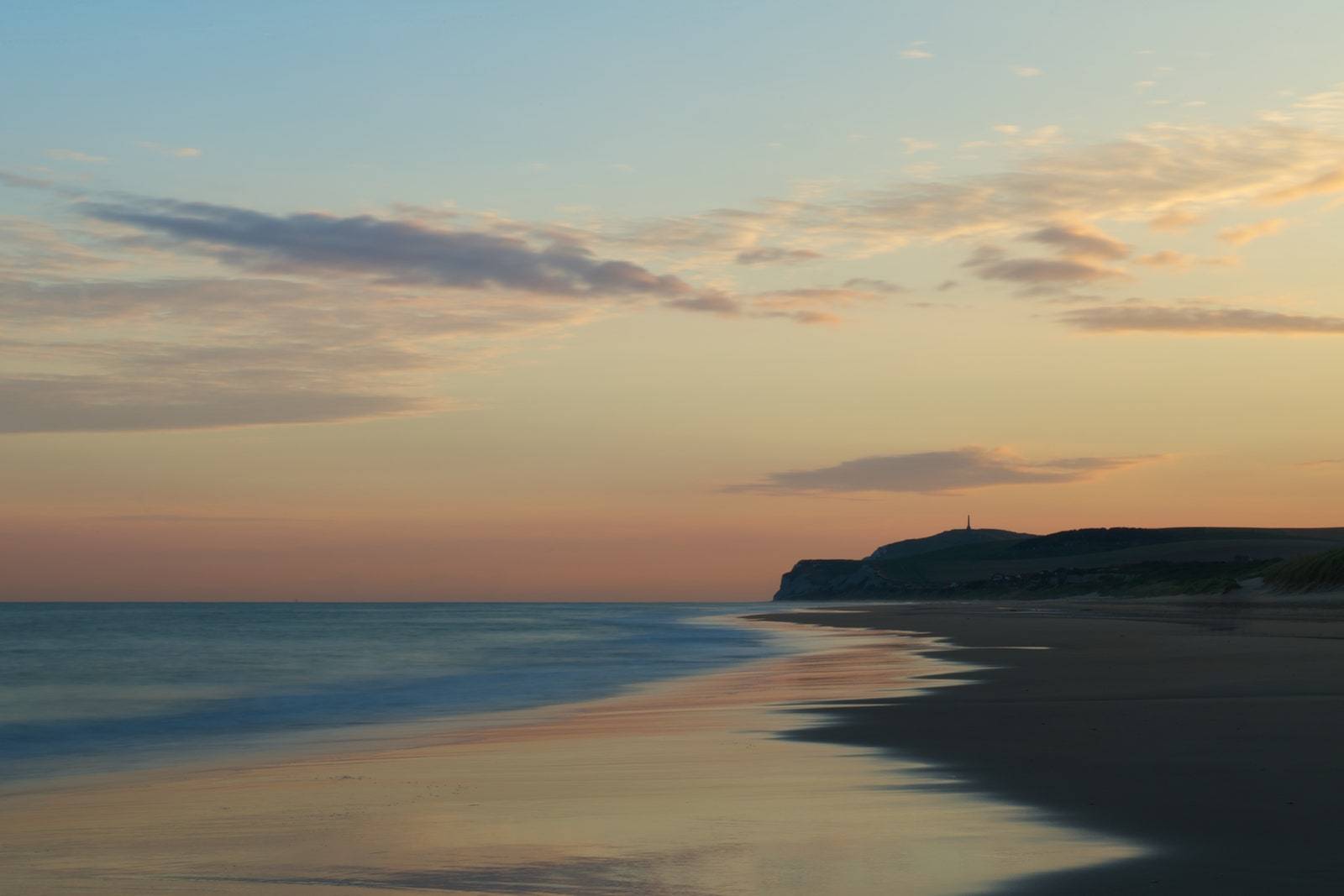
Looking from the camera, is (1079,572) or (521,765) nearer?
(521,765)

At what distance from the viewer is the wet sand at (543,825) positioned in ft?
27.1

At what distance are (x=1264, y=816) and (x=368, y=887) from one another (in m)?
6.03

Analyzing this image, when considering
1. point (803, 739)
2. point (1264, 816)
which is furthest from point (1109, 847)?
point (803, 739)

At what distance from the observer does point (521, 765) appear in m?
14.2

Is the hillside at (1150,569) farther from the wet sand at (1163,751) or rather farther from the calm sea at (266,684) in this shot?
the wet sand at (1163,751)

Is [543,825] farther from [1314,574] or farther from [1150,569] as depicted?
[1150,569]

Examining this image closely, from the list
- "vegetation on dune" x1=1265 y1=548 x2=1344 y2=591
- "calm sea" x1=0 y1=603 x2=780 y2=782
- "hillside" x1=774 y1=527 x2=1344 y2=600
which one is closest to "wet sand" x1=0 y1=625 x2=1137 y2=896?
"calm sea" x1=0 y1=603 x2=780 y2=782

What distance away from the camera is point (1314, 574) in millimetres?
63375

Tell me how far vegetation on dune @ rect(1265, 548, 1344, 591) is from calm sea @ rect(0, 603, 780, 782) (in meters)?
26.7

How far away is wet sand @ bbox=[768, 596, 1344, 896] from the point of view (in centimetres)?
788

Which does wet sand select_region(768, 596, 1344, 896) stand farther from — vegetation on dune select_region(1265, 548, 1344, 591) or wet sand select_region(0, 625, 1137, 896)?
vegetation on dune select_region(1265, 548, 1344, 591)

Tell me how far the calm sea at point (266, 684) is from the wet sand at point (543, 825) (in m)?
4.24

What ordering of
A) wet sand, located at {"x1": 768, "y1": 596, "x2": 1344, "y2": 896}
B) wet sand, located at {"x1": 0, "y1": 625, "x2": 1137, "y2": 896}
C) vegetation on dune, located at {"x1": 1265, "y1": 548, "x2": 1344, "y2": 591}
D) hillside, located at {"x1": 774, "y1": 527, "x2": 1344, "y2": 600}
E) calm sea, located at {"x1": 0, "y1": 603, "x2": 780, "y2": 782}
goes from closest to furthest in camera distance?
wet sand, located at {"x1": 768, "y1": 596, "x2": 1344, "y2": 896}
wet sand, located at {"x1": 0, "y1": 625, "x2": 1137, "y2": 896}
calm sea, located at {"x1": 0, "y1": 603, "x2": 780, "y2": 782}
vegetation on dune, located at {"x1": 1265, "y1": 548, "x2": 1344, "y2": 591}
hillside, located at {"x1": 774, "y1": 527, "x2": 1344, "y2": 600}

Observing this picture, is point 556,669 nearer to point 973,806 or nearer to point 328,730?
point 328,730
